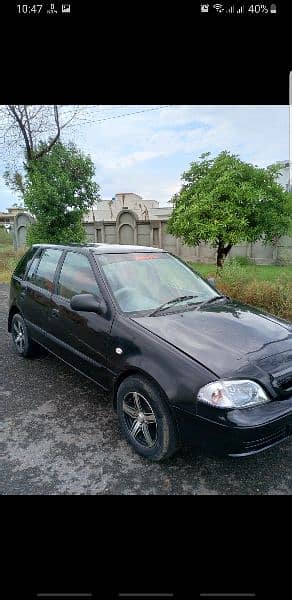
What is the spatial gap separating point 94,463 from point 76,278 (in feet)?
5.68

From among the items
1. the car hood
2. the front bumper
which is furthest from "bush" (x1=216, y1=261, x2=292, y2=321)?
the front bumper

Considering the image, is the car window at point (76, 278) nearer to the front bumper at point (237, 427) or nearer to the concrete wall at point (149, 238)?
the front bumper at point (237, 427)

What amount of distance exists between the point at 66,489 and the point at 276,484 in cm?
145

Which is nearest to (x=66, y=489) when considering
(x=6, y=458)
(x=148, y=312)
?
(x=6, y=458)

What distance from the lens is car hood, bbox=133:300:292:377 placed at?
6.93 feet

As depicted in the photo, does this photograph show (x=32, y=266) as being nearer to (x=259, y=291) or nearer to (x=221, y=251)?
(x=259, y=291)

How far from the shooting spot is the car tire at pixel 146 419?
2.20 meters

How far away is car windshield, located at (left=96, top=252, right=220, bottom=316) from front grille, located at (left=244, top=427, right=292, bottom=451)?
122 centimetres

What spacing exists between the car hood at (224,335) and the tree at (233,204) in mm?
5887

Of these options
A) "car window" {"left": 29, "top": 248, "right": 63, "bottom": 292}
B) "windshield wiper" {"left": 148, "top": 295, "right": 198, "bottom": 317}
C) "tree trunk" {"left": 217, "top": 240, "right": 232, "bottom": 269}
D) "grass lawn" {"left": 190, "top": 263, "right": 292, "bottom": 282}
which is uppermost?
"tree trunk" {"left": 217, "top": 240, "right": 232, "bottom": 269}

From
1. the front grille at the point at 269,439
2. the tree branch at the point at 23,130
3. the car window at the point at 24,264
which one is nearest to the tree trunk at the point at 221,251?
the car window at the point at 24,264

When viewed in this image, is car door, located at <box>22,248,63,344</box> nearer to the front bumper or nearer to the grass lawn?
the front bumper
